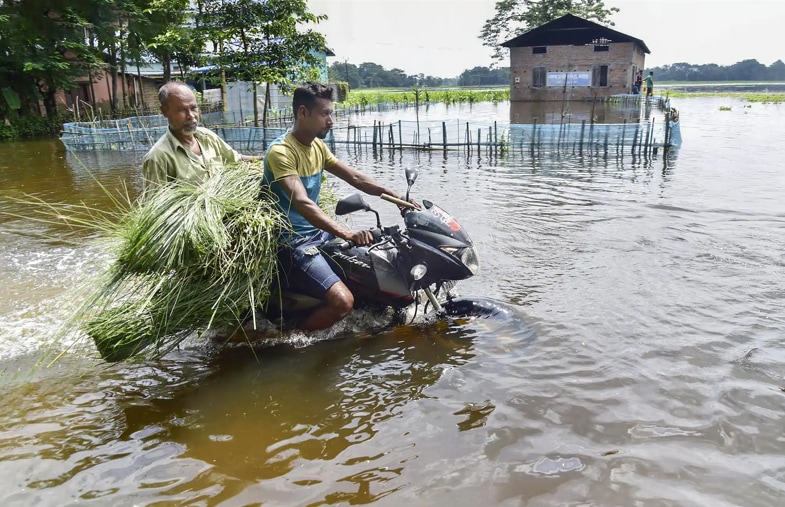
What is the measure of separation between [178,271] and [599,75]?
45.6 metres

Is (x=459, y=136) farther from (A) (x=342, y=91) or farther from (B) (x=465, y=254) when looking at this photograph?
(A) (x=342, y=91)

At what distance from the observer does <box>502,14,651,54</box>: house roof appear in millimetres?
41312

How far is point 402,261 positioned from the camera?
4152 millimetres

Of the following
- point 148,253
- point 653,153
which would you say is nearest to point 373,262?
point 148,253

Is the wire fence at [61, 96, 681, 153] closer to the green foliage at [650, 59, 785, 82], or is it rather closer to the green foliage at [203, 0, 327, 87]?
the green foliage at [203, 0, 327, 87]

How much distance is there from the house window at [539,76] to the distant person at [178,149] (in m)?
44.6

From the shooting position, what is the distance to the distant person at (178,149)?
418 cm

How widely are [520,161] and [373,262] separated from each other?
1327cm

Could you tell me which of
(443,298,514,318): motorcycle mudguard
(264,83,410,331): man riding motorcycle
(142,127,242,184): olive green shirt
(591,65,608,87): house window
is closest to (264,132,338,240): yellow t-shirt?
(264,83,410,331): man riding motorcycle

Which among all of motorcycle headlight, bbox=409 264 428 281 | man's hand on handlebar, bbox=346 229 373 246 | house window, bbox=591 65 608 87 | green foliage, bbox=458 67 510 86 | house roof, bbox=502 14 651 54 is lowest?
motorcycle headlight, bbox=409 264 428 281

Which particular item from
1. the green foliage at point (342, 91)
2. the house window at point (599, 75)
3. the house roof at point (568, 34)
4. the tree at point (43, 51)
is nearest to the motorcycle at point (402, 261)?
the tree at point (43, 51)

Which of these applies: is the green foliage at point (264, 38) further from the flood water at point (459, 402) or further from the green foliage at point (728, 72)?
the green foliage at point (728, 72)

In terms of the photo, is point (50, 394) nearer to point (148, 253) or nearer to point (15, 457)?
point (15, 457)

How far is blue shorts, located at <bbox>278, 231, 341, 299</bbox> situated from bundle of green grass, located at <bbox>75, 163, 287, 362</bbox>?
19 centimetres
